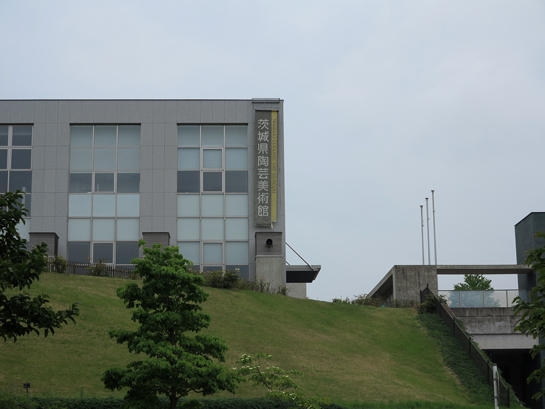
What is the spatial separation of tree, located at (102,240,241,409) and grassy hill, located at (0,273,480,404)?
4354mm

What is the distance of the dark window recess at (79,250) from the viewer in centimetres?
3844

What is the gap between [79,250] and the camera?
38719 millimetres

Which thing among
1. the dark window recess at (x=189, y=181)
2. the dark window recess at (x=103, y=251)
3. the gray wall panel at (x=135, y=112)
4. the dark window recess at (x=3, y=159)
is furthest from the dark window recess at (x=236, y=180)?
the dark window recess at (x=3, y=159)

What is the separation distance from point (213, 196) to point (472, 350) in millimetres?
19307

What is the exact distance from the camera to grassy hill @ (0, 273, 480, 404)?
67.6 ft

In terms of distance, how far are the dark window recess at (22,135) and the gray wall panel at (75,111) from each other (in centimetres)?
280

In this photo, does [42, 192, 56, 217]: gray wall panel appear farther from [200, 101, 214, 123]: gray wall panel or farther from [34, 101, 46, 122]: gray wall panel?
[200, 101, 214, 123]: gray wall panel

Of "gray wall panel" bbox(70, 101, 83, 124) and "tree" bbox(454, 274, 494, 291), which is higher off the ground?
"gray wall panel" bbox(70, 101, 83, 124)

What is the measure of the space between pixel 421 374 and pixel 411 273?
12.1 metres

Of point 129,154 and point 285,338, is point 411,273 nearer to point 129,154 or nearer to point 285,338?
point 285,338

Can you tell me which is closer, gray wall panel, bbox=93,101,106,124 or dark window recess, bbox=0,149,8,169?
dark window recess, bbox=0,149,8,169

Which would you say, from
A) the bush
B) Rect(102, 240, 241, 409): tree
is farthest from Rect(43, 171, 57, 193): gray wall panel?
Rect(102, 240, 241, 409): tree

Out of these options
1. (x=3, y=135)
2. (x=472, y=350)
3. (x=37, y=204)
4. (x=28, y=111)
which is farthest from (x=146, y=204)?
(x=472, y=350)

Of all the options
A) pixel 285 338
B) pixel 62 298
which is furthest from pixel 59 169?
pixel 285 338
